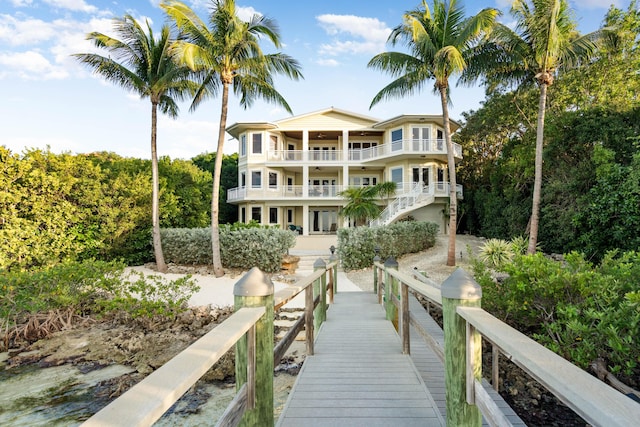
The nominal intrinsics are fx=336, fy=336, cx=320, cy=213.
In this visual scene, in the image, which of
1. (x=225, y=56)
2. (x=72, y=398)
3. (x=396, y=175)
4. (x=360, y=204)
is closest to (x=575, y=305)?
(x=72, y=398)

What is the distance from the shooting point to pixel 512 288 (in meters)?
5.20

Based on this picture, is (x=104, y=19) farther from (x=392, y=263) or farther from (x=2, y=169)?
(x=392, y=263)

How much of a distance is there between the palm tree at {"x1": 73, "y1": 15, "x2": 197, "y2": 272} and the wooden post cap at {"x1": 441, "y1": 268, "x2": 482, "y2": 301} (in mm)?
13355

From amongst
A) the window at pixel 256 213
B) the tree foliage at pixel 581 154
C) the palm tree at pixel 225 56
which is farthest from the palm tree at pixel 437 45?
the window at pixel 256 213

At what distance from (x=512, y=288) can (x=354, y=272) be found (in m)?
9.07

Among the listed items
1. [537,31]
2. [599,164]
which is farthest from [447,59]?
[599,164]

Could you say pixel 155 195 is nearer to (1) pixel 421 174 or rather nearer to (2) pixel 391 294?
(2) pixel 391 294

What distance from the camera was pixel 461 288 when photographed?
6.44ft

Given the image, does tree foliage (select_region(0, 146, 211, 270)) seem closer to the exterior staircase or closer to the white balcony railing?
the white balcony railing

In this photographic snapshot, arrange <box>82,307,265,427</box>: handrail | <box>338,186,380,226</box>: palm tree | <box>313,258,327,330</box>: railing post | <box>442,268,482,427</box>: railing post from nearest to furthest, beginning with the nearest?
<box>82,307,265,427</box>: handrail < <box>442,268,482,427</box>: railing post < <box>313,258,327,330</box>: railing post < <box>338,186,380,226</box>: palm tree

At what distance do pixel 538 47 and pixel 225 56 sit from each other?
11.0 metres

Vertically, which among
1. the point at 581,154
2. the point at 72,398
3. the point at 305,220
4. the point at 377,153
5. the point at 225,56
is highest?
the point at 225,56

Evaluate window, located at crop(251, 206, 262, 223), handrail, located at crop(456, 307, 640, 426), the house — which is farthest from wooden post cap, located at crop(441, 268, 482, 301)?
window, located at crop(251, 206, 262, 223)

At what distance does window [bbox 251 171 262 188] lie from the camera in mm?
24297
